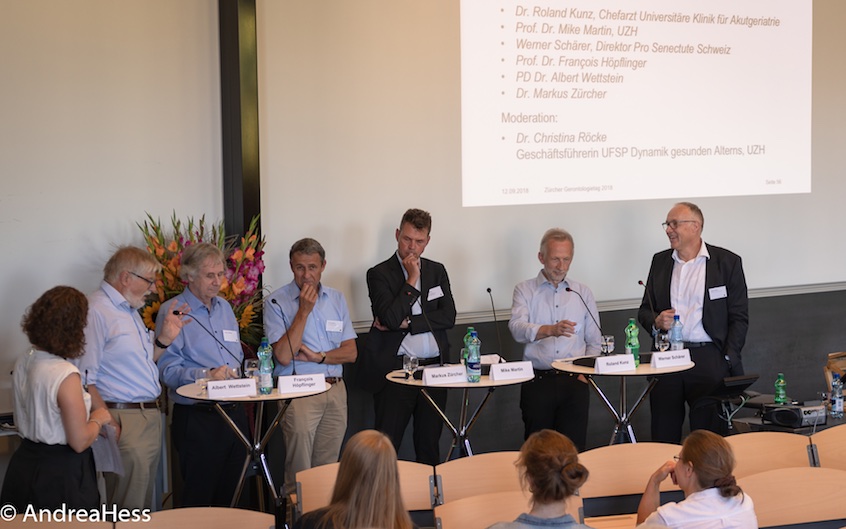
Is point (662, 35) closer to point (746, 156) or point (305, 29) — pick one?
point (746, 156)

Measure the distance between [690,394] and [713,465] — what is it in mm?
2313

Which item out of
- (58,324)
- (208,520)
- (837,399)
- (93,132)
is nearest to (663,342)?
(837,399)

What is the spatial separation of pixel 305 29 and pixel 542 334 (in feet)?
7.44

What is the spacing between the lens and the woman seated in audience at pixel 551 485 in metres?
2.61

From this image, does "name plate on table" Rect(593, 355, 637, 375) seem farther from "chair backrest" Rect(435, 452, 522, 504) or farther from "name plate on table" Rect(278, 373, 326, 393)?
"name plate on table" Rect(278, 373, 326, 393)

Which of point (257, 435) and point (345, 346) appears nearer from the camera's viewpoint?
point (257, 435)

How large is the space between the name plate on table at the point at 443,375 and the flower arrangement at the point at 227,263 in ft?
3.72

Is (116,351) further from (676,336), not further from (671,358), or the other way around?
(676,336)

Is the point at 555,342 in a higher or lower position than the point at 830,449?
higher

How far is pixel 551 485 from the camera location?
2.64m

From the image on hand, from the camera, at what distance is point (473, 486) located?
3340mm

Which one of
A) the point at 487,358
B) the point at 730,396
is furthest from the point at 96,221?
the point at 730,396

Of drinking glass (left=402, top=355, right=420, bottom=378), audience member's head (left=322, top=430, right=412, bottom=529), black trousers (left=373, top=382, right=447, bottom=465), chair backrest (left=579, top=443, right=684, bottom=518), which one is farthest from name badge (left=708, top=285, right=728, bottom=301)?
audience member's head (left=322, top=430, right=412, bottom=529)

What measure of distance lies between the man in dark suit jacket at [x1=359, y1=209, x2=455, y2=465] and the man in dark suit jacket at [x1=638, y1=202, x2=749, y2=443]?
49.1 inches
